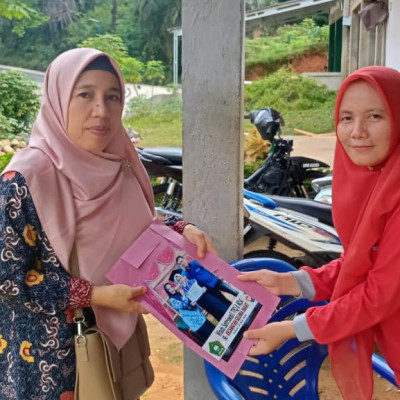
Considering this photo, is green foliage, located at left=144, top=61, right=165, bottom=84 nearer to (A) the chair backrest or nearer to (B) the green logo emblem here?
(A) the chair backrest

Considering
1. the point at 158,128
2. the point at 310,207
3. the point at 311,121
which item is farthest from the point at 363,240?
the point at 158,128

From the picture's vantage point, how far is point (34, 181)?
55.6 inches

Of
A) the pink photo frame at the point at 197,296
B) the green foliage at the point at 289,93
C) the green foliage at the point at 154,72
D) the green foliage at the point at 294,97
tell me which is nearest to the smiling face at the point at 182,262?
the pink photo frame at the point at 197,296

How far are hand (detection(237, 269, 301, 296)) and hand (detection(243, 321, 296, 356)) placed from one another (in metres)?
0.15

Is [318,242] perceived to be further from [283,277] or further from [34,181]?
[34,181]

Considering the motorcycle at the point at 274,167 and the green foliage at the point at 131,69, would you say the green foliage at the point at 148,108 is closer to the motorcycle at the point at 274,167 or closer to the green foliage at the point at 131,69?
the green foliage at the point at 131,69

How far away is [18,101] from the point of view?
10945 millimetres

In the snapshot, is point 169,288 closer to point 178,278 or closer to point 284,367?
point 178,278

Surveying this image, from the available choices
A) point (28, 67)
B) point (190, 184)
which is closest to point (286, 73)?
point (28, 67)

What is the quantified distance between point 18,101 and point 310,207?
8709mm

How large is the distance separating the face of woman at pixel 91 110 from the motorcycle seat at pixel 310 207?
2.18 m

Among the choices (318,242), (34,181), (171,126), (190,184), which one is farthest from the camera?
(171,126)

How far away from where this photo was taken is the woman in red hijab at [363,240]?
4.17ft

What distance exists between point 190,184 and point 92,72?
637 millimetres
